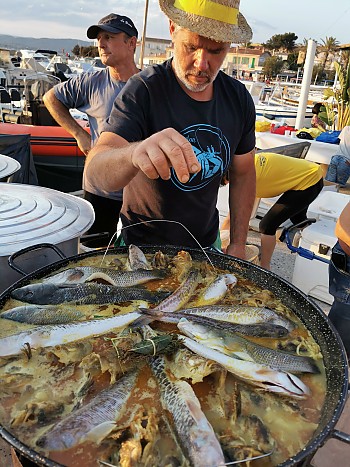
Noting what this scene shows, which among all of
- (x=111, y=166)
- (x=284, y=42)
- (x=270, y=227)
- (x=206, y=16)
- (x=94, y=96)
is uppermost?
(x=284, y=42)

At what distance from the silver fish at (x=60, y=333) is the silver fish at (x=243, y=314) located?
0.28 metres

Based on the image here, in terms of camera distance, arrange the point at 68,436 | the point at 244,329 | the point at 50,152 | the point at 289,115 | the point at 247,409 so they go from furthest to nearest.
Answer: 1. the point at 289,115
2. the point at 50,152
3. the point at 244,329
4. the point at 247,409
5. the point at 68,436

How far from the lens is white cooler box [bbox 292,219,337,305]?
388cm

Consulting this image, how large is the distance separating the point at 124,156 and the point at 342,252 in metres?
1.84

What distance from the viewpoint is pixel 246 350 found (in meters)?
1.34

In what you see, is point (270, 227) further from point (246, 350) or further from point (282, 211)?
point (246, 350)

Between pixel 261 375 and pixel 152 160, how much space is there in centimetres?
82

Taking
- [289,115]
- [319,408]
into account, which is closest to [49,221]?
[319,408]

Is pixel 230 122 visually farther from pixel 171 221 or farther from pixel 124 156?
pixel 124 156

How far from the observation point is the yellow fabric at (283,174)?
14.6 feet

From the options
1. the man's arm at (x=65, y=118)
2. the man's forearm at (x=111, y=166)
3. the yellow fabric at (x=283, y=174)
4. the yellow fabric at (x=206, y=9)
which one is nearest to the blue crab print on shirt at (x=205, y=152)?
the man's forearm at (x=111, y=166)

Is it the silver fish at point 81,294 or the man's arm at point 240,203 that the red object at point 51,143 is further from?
the silver fish at point 81,294

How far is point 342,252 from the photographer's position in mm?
2752

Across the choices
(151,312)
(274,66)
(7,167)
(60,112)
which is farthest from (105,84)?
(274,66)
